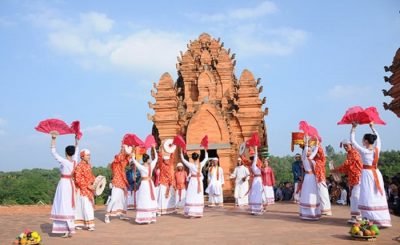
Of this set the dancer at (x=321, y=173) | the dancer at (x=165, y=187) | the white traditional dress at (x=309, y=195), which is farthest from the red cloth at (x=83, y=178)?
the dancer at (x=321, y=173)

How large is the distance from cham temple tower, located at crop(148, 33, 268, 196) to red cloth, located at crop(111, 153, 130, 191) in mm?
8256

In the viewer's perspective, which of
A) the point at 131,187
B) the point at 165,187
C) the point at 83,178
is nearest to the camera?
the point at 83,178

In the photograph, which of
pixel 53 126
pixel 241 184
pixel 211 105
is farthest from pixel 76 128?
pixel 211 105

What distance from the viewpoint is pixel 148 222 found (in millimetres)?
9734

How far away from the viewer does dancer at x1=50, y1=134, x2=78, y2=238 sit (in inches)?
309

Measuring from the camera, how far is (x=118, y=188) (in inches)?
405

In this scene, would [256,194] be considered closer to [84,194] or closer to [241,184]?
[241,184]

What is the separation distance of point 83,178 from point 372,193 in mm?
6428

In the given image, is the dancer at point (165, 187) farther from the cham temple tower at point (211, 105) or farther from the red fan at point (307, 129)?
the cham temple tower at point (211, 105)

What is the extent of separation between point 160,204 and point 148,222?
239 centimetres

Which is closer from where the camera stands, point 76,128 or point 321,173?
point 76,128

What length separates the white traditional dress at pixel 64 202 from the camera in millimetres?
7852

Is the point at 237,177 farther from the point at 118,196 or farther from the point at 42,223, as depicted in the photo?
the point at 42,223

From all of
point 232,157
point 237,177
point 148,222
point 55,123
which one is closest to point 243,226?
point 148,222
